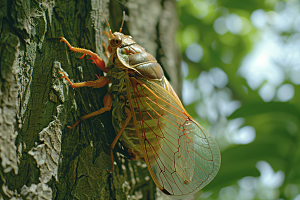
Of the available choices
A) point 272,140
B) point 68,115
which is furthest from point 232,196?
point 68,115

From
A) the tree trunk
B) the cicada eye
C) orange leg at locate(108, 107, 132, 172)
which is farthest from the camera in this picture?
the cicada eye

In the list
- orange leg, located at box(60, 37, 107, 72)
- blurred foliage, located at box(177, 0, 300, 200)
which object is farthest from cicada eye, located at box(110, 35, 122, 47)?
blurred foliage, located at box(177, 0, 300, 200)

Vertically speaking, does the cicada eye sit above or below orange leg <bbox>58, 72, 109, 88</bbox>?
above

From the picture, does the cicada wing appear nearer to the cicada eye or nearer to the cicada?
the cicada

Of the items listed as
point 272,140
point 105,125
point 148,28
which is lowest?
point 272,140

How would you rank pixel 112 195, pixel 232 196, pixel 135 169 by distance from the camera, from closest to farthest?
pixel 112 195 → pixel 135 169 → pixel 232 196

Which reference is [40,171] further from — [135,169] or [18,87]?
[135,169]

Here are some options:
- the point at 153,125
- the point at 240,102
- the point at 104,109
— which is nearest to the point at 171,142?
the point at 153,125

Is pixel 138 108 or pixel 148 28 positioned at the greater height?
pixel 148 28
